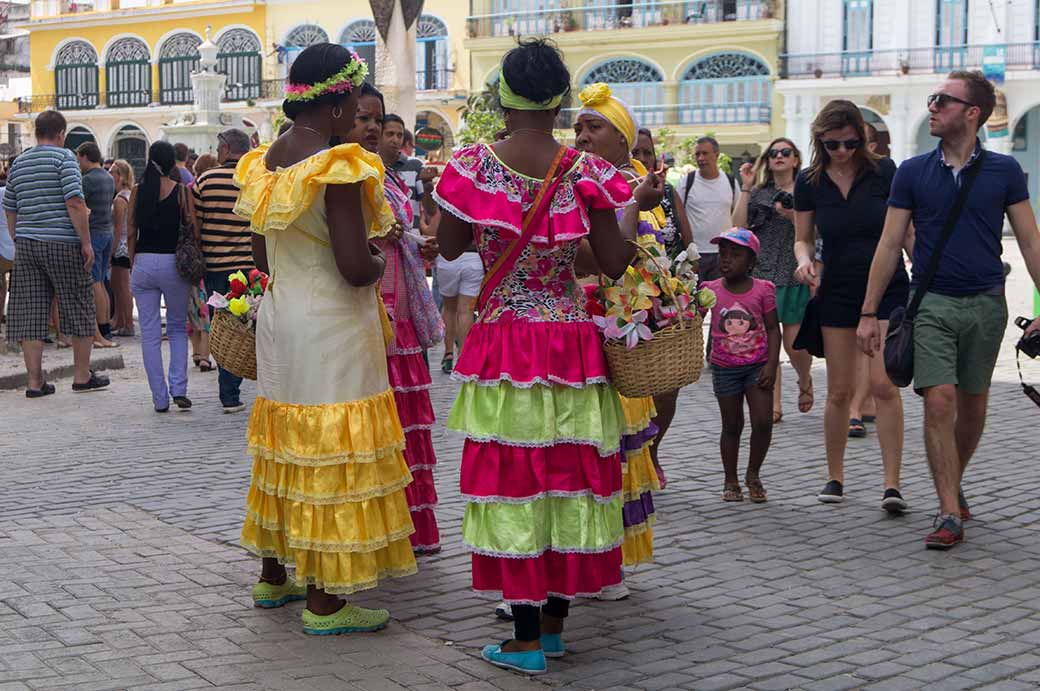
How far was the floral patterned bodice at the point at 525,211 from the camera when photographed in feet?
15.5

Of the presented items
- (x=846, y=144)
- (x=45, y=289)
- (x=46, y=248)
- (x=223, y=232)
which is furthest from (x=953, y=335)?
(x=45, y=289)

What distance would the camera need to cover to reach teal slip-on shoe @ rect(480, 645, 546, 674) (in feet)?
15.6

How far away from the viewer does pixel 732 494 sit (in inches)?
293

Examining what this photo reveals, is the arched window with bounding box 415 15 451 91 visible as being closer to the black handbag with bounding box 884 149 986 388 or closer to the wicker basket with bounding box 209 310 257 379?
the black handbag with bounding box 884 149 986 388

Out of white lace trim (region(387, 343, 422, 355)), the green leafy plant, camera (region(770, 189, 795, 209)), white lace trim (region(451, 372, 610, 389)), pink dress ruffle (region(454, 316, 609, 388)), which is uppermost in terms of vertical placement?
the green leafy plant

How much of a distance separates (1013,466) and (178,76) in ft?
168

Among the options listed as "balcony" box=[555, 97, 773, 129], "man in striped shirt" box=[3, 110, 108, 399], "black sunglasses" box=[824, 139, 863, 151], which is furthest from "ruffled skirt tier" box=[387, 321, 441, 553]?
"balcony" box=[555, 97, 773, 129]

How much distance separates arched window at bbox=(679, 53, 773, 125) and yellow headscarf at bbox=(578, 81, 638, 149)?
40.4 metres

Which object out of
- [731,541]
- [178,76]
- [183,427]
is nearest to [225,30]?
[178,76]

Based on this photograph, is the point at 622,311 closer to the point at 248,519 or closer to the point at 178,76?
the point at 248,519

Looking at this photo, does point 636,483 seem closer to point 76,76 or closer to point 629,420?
point 629,420

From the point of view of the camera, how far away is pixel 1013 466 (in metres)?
8.20

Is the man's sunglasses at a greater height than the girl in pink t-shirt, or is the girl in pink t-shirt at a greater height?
the man's sunglasses

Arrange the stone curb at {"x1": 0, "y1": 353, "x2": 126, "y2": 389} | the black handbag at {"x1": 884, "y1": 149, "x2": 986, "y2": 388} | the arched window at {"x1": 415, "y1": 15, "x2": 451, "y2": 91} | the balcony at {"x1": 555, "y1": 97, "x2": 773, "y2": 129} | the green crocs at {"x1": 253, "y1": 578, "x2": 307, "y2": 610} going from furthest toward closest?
the arched window at {"x1": 415, "y1": 15, "x2": 451, "y2": 91}
the balcony at {"x1": 555, "y1": 97, "x2": 773, "y2": 129}
the stone curb at {"x1": 0, "y1": 353, "x2": 126, "y2": 389}
the black handbag at {"x1": 884, "y1": 149, "x2": 986, "y2": 388}
the green crocs at {"x1": 253, "y1": 578, "x2": 307, "y2": 610}
